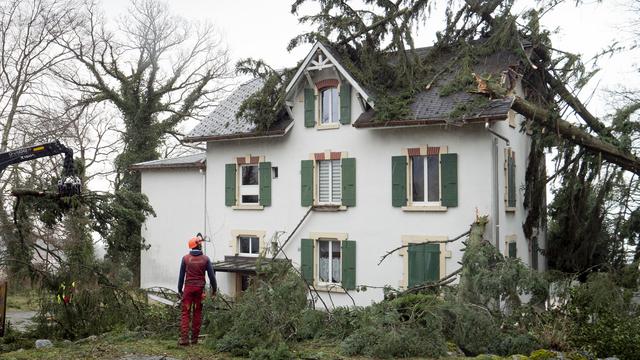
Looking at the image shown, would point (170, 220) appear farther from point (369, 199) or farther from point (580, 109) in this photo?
point (580, 109)

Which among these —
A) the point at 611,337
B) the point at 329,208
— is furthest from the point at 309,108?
the point at 611,337

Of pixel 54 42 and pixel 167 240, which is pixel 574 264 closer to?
pixel 167 240

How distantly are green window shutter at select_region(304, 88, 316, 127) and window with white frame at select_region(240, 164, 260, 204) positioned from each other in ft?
7.96

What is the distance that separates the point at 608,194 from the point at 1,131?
74.0ft

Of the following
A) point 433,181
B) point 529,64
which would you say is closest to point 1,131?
point 433,181

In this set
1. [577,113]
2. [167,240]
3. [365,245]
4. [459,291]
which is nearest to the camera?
[459,291]

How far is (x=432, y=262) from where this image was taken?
1644 cm

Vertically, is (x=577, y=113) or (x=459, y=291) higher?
(x=577, y=113)

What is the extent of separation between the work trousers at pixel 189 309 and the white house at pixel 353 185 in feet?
18.2

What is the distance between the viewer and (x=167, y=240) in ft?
72.5

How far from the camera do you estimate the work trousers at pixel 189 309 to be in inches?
389

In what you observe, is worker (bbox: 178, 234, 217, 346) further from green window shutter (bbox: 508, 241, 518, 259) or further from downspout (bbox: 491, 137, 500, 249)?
green window shutter (bbox: 508, 241, 518, 259)

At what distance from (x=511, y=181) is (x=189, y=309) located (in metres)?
10.6

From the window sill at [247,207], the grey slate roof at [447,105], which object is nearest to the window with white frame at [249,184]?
the window sill at [247,207]
